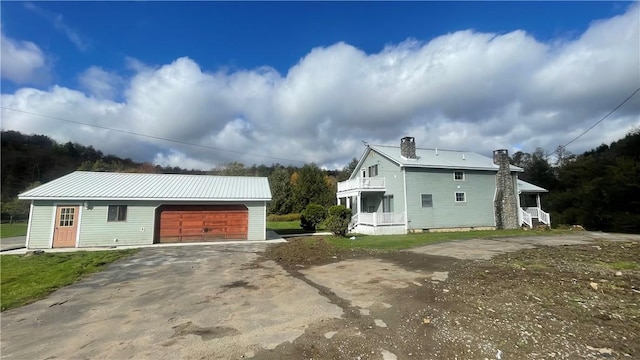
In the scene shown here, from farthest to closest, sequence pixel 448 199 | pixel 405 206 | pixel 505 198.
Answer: pixel 505 198 < pixel 448 199 < pixel 405 206

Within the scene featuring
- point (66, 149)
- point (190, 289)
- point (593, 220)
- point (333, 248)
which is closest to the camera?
point (190, 289)

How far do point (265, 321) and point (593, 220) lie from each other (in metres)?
30.4

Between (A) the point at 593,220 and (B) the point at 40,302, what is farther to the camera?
(A) the point at 593,220

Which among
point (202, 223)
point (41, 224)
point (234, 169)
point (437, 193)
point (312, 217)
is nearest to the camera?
point (41, 224)

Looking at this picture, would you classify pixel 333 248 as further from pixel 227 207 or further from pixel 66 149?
pixel 66 149

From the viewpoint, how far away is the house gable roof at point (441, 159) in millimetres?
22203

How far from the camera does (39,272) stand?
1023cm

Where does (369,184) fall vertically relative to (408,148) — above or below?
below

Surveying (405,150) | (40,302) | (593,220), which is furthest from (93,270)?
(593,220)

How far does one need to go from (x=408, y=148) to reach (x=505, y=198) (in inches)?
325

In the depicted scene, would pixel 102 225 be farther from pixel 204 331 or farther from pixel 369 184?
pixel 369 184

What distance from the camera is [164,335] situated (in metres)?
4.80

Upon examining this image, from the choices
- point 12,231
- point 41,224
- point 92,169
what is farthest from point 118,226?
point 92,169

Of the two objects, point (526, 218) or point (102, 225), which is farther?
point (526, 218)
